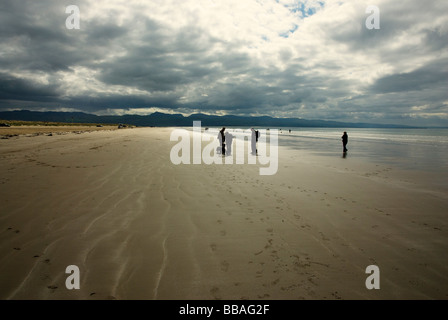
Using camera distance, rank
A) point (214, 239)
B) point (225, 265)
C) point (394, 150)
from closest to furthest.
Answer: point (225, 265)
point (214, 239)
point (394, 150)

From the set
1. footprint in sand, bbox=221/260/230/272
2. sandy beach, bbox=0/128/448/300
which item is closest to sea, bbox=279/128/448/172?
sandy beach, bbox=0/128/448/300

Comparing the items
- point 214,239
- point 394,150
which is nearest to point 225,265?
point 214,239

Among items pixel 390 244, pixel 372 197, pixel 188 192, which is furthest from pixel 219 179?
pixel 390 244

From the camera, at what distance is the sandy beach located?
3.47m

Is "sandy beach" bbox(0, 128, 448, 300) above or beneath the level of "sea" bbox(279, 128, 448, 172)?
beneath

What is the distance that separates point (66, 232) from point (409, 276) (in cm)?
650

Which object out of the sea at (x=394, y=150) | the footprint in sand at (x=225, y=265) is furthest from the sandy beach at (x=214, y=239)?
the sea at (x=394, y=150)

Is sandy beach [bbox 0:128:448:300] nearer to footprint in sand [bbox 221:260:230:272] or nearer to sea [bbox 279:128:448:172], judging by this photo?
footprint in sand [bbox 221:260:230:272]

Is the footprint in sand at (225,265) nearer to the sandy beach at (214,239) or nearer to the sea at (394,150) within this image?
the sandy beach at (214,239)

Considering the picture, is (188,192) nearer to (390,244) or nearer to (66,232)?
(66,232)

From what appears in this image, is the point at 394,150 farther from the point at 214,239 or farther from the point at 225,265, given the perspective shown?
the point at 225,265

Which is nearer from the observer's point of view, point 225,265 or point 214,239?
point 225,265

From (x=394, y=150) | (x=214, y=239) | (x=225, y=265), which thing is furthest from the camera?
(x=394, y=150)

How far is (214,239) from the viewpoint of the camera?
4934 mm
